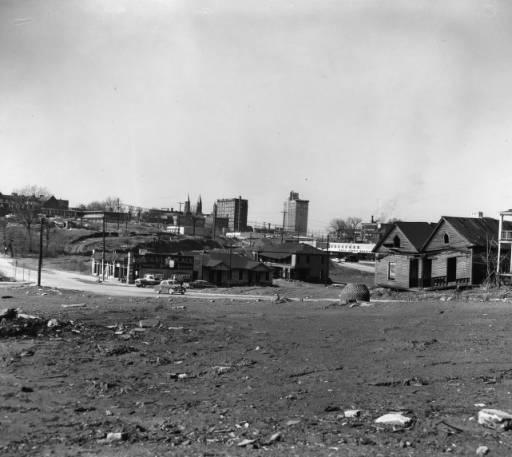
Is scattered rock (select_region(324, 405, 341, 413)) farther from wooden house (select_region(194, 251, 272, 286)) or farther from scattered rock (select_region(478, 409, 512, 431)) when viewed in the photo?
wooden house (select_region(194, 251, 272, 286))

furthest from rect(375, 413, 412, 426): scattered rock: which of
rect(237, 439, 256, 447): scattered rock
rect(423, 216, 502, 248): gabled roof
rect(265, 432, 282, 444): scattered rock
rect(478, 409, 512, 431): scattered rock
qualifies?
rect(423, 216, 502, 248): gabled roof

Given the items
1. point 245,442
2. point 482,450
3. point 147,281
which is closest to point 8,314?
point 245,442

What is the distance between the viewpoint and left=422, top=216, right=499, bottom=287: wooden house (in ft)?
136

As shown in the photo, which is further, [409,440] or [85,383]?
[85,383]

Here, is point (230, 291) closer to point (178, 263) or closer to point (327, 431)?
point (178, 263)

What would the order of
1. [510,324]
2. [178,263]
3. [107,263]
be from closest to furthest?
[510,324], [178,263], [107,263]

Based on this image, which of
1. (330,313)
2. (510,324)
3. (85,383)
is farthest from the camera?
(330,313)

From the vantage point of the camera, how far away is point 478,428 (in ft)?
28.5

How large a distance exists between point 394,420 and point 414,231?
41.3m

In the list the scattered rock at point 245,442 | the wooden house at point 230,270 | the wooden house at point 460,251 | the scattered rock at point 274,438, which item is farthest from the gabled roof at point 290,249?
the scattered rock at point 245,442

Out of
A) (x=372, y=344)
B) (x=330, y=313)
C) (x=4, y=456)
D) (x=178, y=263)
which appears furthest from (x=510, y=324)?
(x=178, y=263)

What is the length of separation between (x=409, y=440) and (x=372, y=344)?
8253 mm

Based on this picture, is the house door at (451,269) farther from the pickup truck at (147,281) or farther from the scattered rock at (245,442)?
the scattered rock at (245,442)

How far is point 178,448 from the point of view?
808 centimetres
